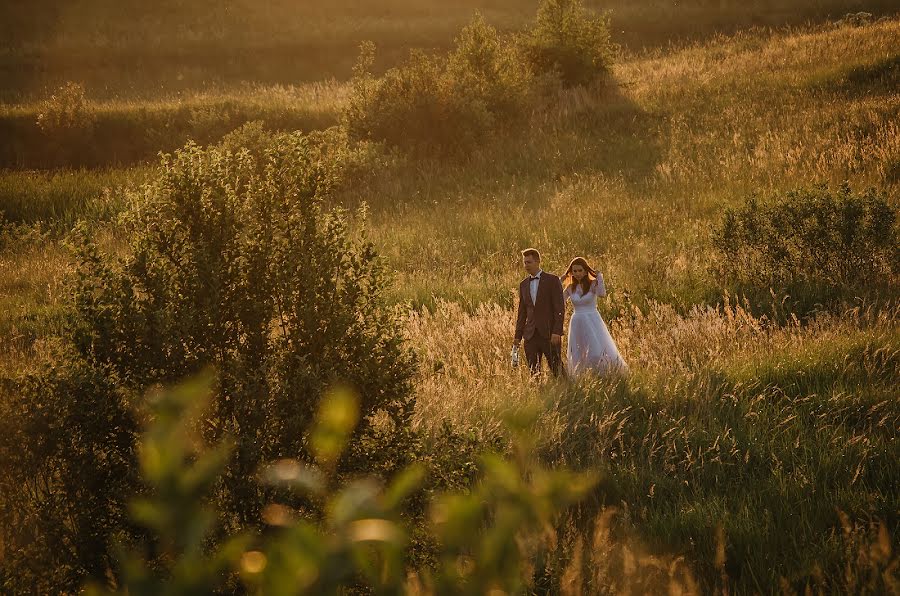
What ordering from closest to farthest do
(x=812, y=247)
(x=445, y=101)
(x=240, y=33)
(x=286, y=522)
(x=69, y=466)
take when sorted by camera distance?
(x=286, y=522), (x=69, y=466), (x=812, y=247), (x=445, y=101), (x=240, y=33)

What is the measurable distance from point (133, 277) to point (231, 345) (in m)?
0.79

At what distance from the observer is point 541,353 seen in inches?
371

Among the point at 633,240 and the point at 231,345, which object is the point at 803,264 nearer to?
the point at 633,240

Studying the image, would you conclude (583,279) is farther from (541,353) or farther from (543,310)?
(541,353)

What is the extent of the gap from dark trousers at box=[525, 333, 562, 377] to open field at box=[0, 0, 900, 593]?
428mm

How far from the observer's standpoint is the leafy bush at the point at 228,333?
468 cm

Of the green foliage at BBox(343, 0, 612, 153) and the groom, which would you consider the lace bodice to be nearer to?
the groom

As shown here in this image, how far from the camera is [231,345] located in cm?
532

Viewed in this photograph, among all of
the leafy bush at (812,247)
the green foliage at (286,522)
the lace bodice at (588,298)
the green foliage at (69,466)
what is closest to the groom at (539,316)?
the lace bodice at (588,298)

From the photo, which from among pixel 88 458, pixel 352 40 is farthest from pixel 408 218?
pixel 352 40

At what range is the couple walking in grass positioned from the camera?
9086mm

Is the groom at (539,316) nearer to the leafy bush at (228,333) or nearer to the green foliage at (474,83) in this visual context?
the leafy bush at (228,333)

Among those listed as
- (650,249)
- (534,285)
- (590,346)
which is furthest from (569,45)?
(590,346)

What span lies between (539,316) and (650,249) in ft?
18.6
